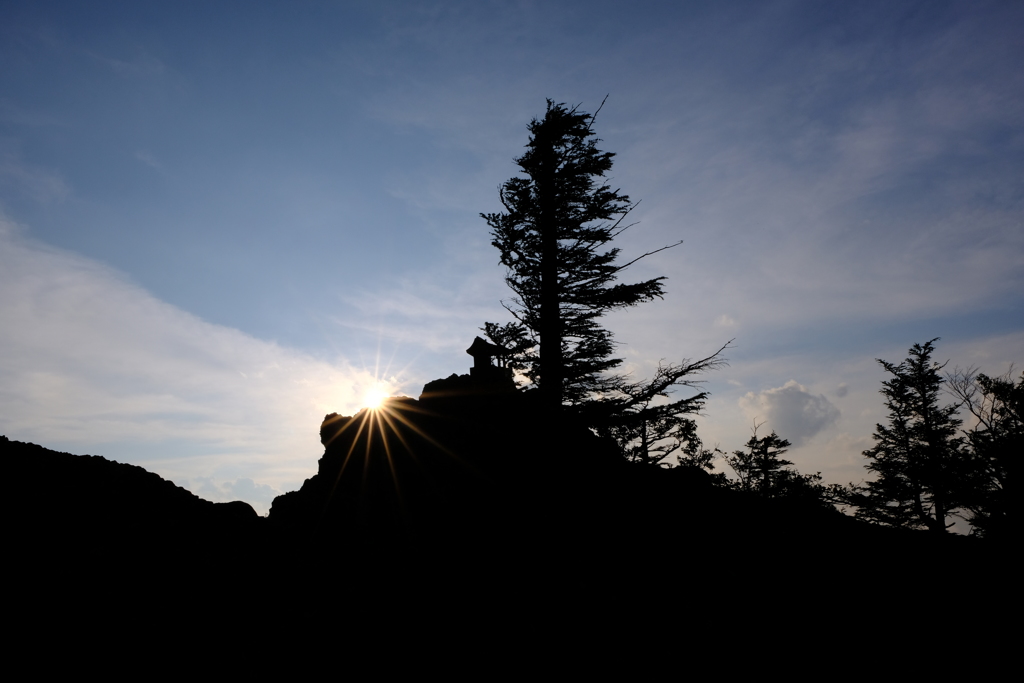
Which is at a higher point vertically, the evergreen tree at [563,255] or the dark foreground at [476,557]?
the evergreen tree at [563,255]

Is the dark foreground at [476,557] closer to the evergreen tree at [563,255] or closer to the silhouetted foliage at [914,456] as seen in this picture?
the evergreen tree at [563,255]

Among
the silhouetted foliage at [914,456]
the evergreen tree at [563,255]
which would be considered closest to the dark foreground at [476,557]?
the evergreen tree at [563,255]

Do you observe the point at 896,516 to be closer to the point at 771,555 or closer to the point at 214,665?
the point at 771,555

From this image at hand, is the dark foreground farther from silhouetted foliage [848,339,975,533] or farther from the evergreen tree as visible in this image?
silhouetted foliage [848,339,975,533]

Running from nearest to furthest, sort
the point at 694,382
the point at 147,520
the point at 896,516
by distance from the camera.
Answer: the point at 147,520 < the point at 694,382 < the point at 896,516

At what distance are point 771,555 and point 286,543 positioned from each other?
29.9 ft

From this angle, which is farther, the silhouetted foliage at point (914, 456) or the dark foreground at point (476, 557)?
the silhouetted foliage at point (914, 456)

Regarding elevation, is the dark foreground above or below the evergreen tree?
below

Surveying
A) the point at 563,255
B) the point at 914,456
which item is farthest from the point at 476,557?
the point at 914,456

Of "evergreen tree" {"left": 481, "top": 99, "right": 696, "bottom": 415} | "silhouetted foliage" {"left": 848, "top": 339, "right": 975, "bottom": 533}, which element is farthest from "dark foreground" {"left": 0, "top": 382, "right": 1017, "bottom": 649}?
"silhouetted foliage" {"left": 848, "top": 339, "right": 975, "bottom": 533}

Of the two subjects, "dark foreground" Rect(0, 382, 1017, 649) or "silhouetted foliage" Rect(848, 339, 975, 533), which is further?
"silhouetted foliage" Rect(848, 339, 975, 533)

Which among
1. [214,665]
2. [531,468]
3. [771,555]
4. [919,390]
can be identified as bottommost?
[214,665]

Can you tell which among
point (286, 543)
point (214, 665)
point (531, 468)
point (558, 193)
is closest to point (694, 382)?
point (531, 468)

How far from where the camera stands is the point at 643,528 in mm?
10328
